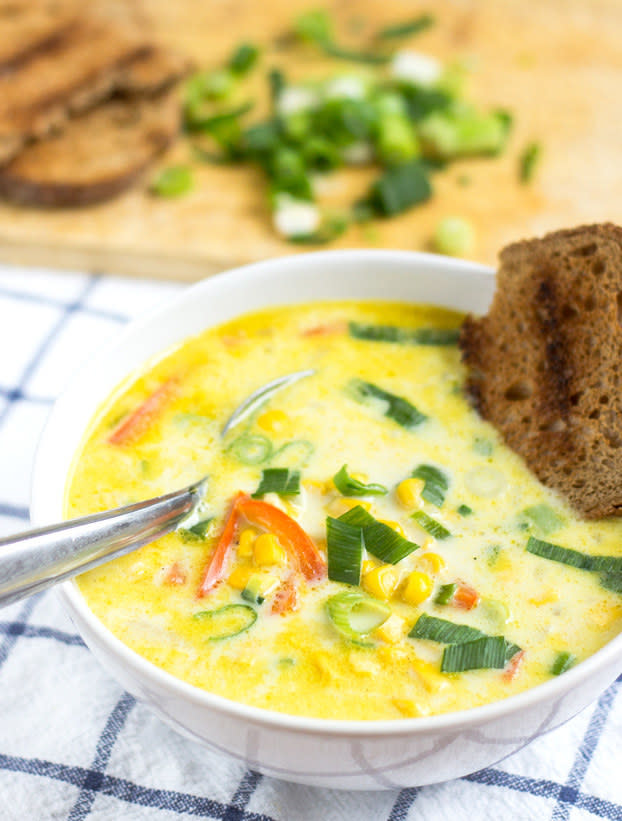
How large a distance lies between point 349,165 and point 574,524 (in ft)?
8.42

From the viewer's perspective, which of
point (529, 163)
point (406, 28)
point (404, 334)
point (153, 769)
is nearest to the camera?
point (153, 769)

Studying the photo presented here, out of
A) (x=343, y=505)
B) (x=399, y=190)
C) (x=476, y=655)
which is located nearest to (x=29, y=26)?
(x=399, y=190)

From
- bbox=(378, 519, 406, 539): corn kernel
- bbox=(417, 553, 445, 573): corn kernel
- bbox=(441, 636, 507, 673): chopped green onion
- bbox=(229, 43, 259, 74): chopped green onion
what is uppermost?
bbox=(229, 43, 259, 74): chopped green onion

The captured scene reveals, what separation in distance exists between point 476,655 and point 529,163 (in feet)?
9.72

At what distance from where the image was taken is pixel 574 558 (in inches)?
86.3

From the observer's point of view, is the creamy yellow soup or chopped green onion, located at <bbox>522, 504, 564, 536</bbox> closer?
the creamy yellow soup

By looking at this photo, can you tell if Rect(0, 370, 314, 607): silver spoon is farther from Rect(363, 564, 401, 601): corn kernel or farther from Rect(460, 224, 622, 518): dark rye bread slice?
Rect(460, 224, 622, 518): dark rye bread slice

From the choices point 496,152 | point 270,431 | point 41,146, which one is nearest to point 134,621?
point 270,431

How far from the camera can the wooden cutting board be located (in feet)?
12.9

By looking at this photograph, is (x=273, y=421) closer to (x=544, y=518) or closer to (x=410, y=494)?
(x=410, y=494)

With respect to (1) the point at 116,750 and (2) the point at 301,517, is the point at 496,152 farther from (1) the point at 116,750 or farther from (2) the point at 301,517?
(1) the point at 116,750

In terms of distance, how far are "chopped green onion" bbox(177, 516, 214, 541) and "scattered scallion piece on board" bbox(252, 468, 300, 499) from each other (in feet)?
0.44

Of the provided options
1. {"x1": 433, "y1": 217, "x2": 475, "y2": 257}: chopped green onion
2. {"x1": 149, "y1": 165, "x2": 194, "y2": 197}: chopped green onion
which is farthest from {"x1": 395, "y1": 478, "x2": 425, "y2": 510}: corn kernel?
{"x1": 149, "y1": 165, "x2": 194, "y2": 197}: chopped green onion

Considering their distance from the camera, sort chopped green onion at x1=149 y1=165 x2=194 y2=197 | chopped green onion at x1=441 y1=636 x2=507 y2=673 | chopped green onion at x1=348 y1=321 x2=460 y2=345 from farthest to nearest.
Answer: chopped green onion at x1=149 y1=165 x2=194 y2=197 < chopped green onion at x1=348 y1=321 x2=460 y2=345 < chopped green onion at x1=441 y1=636 x2=507 y2=673
